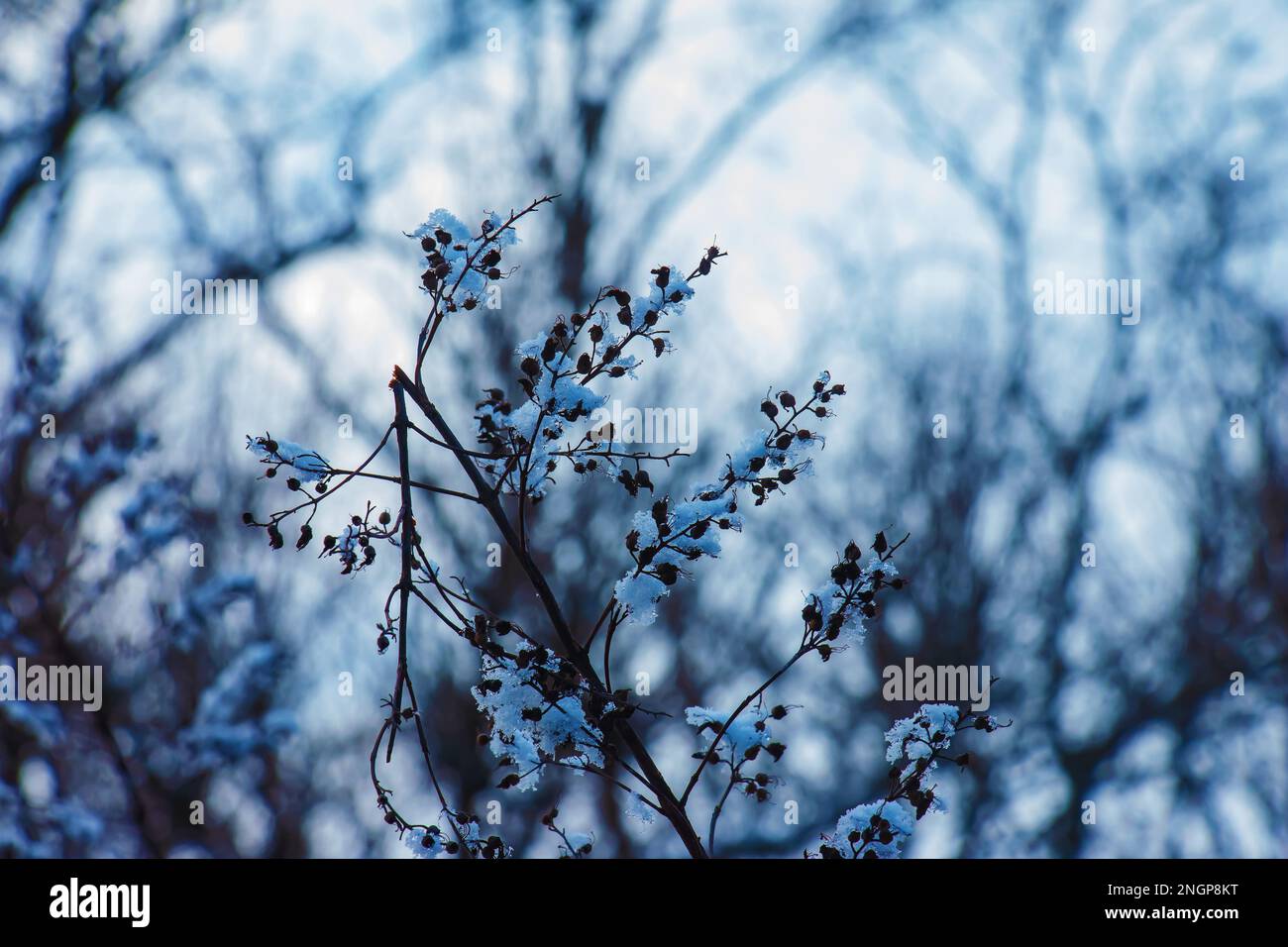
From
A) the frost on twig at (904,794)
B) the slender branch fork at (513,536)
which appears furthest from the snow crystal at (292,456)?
the frost on twig at (904,794)

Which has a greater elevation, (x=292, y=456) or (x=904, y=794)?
(x=292, y=456)

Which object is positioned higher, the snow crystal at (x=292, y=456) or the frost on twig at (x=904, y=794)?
the snow crystal at (x=292, y=456)

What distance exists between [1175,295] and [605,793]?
7.98 m

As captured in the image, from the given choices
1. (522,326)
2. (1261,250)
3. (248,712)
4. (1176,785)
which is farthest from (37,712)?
(1261,250)

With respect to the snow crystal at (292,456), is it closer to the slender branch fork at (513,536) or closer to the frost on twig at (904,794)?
the slender branch fork at (513,536)

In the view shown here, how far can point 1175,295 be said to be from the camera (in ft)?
40.0

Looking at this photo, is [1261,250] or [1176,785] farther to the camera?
[1261,250]

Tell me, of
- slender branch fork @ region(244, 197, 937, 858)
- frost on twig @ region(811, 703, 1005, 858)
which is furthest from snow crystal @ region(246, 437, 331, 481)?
frost on twig @ region(811, 703, 1005, 858)

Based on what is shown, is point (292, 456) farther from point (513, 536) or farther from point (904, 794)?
point (904, 794)

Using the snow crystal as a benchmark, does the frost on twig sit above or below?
below

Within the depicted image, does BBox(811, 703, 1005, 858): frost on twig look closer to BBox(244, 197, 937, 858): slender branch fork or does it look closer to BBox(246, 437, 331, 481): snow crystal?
BBox(244, 197, 937, 858): slender branch fork

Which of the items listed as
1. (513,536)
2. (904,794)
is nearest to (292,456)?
(513,536)
